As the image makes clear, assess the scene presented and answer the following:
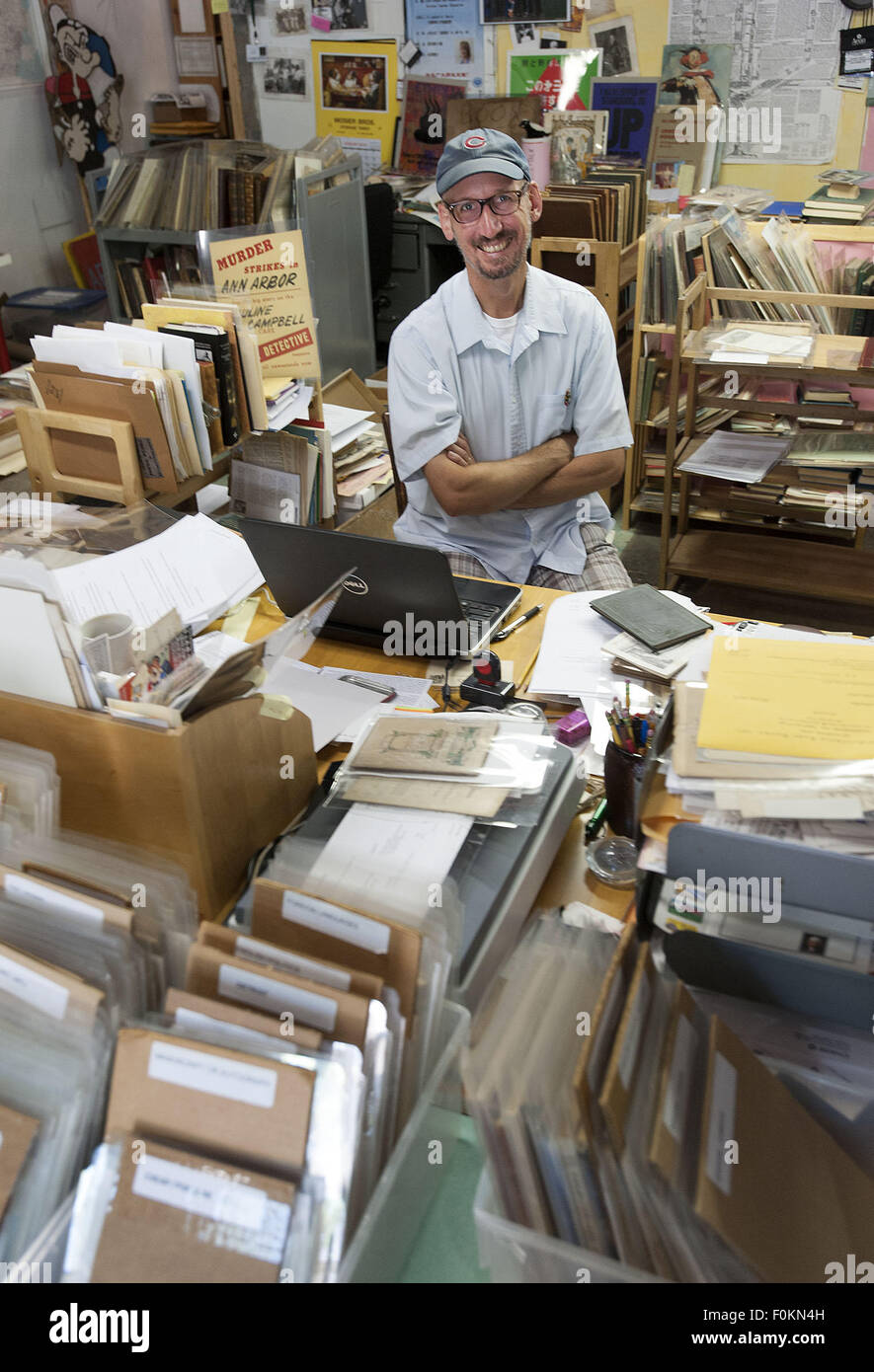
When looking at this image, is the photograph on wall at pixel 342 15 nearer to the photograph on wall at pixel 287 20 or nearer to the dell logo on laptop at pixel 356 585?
the photograph on wall at pixel 287 20

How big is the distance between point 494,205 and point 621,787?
150cm

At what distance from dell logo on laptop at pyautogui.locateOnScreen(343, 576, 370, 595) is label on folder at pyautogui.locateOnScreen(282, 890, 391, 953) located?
32.7 inches

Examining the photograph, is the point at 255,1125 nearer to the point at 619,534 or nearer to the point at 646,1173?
the point at 646,1173

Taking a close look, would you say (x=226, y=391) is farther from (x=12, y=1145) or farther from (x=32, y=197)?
(x=32, y=197)

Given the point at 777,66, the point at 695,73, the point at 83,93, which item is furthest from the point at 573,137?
the point at 83,93

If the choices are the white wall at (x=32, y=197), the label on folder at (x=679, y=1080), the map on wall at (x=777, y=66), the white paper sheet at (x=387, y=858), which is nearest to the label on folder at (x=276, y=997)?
the white paper sheet at (x=387, y=858)

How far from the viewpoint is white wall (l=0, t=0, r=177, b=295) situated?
4.99 meters

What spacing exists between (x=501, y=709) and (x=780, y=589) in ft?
6.90

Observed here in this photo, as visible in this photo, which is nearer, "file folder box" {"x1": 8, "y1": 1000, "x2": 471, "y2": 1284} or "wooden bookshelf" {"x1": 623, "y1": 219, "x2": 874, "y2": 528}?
"file folder box" {"x1": 8, "y1": 1000, "x2": 471, "y2": 1284}

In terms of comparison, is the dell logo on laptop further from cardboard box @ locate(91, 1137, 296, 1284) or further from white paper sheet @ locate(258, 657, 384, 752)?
cardboard box @ locate(91, 1137, 296, 1284)

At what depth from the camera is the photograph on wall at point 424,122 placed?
5.02 m

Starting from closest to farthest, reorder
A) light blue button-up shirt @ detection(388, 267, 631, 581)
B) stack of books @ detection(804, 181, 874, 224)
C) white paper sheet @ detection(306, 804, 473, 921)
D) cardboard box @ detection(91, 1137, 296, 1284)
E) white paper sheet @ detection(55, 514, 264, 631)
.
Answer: cardboard box @ detection(91, 1137, 296, 1284) → white paper sheet @ detection(306, 804, 473, 921) → white paper sheet @ detection(55, 514, 264, 631) → light blue button-up shirt @ detection(388, 267, 631, 581) → stack of books @ detection(804, 181, 874, 224)

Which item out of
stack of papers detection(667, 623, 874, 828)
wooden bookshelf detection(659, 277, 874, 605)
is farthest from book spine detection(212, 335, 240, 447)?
wooden bookshelf detection(659, 277, 874, 605)
